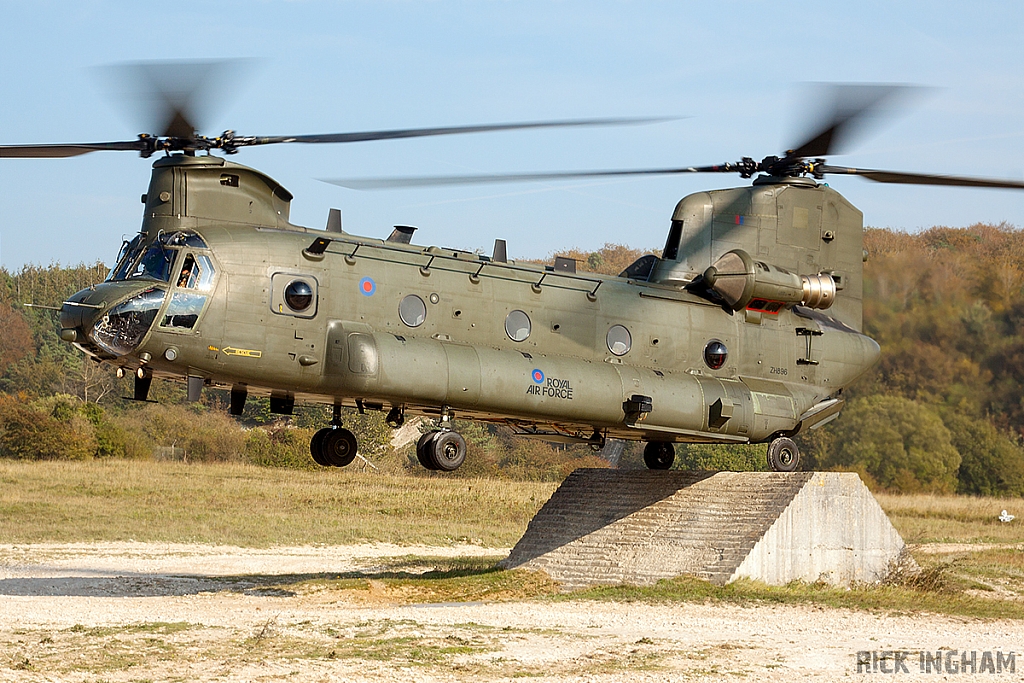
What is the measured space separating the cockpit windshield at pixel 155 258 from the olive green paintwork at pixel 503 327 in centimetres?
20

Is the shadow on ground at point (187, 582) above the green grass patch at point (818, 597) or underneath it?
underneath

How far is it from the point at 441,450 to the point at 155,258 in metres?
4.53

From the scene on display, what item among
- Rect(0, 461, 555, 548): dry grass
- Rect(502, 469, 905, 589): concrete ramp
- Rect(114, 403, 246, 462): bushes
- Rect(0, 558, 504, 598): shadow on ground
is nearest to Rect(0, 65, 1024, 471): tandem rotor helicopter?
Rect(502, 469, 905, 589): concrete ramp

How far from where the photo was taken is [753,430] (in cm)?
1922

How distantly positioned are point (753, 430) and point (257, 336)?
8169mm

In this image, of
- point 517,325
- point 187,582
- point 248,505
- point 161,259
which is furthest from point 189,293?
point 248,505

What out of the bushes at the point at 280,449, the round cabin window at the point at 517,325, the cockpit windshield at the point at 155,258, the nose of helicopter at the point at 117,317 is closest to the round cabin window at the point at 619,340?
the round cabin window at the point at 517,325

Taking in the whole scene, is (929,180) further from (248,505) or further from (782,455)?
(248,505)

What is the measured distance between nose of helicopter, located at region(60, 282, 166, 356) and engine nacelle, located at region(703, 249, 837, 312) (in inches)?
357

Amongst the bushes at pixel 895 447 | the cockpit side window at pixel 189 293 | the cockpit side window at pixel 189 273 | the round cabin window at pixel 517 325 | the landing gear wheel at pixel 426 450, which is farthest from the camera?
the bushes at pixel 895 447

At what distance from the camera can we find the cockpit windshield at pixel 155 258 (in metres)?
15.4

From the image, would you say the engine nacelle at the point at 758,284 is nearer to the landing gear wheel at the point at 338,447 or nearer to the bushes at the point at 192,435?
the landing gear wheel at the point at 338,447

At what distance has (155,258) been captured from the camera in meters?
15.5

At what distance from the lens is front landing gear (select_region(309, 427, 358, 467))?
689 inches
